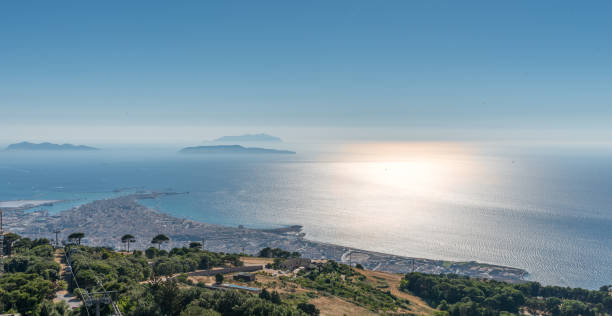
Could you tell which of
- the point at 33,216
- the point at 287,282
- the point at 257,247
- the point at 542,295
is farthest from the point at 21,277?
the point at 33,216

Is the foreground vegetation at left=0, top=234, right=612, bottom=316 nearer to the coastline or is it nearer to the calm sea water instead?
the coastline

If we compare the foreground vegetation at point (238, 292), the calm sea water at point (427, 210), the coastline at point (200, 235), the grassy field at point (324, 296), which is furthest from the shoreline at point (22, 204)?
the grassy field at point (324, 296)

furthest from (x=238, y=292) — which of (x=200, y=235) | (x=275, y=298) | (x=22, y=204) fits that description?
(x=22, y=204)

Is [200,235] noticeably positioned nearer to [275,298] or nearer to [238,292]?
[275,298]

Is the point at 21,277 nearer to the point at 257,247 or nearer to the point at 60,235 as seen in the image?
the point at 257,247

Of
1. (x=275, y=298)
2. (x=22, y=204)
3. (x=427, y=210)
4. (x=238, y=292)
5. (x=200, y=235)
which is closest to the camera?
(x=238, y=292)

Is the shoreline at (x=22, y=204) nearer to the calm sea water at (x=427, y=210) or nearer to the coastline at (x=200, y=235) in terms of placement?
the coastline at (x=200, y=235)
